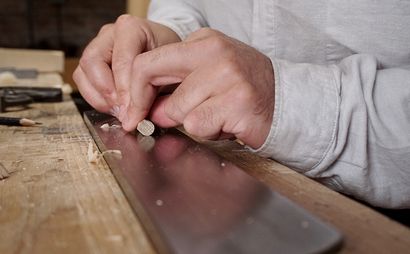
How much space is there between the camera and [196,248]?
10.4 inches

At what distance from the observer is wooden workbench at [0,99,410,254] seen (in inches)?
12.1

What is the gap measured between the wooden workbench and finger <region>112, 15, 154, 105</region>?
4.6 inches

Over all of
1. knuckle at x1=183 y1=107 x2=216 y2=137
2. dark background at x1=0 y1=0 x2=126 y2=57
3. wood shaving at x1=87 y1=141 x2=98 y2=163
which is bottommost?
dark background at x1=0 y1=0 x2=126 y2=57

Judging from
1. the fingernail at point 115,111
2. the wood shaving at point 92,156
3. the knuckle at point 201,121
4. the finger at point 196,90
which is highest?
the finger at point 196,90

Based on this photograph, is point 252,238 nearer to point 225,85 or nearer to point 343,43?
point 225,85

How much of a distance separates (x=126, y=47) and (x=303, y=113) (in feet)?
1.06

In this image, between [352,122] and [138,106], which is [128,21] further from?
[352,122]

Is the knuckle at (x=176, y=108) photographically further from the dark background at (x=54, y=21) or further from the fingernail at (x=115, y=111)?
the dark background at (x=54, y=21)

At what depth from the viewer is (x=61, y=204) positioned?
376 millimetres

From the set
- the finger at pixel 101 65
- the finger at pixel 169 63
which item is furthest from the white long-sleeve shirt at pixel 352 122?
the finger at pixel 101 65

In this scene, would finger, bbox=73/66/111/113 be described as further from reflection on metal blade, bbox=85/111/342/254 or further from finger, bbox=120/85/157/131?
reflection on metal blade, bbox=85/111/342/254

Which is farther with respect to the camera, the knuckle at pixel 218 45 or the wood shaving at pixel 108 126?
the wood shaving at pixel 108 126

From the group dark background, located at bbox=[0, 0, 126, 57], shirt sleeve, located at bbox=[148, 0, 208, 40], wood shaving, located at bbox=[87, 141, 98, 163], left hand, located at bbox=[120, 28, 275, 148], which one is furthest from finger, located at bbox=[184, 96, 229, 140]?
dark background, located at bbox=[0, 0, 126, 57]

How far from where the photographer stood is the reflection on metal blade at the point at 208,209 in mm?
272
